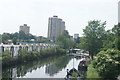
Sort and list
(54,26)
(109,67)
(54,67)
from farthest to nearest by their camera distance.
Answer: (54,26) < (54,67) < (109,67)

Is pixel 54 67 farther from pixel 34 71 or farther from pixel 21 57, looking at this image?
pixel 21 57

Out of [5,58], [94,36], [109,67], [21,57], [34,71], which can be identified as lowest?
[34,71]

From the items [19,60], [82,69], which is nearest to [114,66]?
[82,69]

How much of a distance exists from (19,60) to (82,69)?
6364mm

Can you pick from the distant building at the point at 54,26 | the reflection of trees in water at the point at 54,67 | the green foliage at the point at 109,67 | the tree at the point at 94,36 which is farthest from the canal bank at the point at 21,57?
the distant building at the point at 54,26

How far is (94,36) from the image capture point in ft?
47.6

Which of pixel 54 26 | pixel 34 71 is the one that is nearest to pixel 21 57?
pixel 34 71

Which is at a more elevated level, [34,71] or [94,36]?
[94,36]

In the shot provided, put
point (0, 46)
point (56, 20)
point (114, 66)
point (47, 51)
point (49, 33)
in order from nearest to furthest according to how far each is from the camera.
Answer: point (114, 66) → point (0, 46) → point (47, 51) → point (56, 20) → point (49, 33)

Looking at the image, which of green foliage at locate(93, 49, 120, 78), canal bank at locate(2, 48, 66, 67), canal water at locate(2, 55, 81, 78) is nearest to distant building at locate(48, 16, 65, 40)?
canal bank at locate(2, 48, 66, 67)

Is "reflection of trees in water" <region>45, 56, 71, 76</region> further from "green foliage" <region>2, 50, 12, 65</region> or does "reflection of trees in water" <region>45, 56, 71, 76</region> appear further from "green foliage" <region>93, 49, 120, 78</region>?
"green foliage" <region>93, 49, 120, 78</region>

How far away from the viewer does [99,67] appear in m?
7.17

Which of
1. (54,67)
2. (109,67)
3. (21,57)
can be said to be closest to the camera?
(109,67)

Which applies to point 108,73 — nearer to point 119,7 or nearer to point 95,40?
point 119,7
